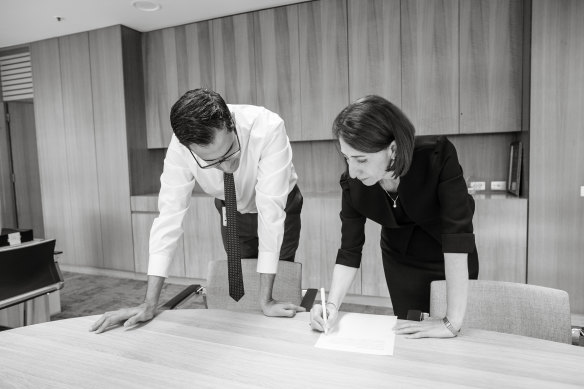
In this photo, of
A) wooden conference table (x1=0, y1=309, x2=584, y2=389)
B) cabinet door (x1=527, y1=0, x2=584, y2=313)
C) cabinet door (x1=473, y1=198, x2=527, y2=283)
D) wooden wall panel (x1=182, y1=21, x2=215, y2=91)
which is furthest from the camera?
wooden wall panel (x1=182, y1=21, x2=215, y2=91)

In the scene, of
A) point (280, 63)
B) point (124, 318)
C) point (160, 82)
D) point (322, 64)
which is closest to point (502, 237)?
point (322, 64)

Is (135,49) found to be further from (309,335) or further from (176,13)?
(309,335)

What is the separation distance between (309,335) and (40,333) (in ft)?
2.91

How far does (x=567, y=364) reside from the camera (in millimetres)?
1013

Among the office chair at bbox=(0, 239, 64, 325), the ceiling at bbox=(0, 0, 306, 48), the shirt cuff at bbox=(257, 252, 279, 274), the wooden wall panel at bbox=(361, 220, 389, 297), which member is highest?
the ceiling at bbox=(0, 0, 306, 48)

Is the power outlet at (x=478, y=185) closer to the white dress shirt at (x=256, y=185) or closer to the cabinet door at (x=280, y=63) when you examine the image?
the cabinet door at (x=280, y=63)

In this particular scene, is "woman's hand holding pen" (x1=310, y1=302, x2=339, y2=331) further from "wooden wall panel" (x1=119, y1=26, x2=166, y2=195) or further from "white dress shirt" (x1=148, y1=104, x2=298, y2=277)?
"wooden wall panel" (x1=119, y1=26, x2=166, y2=195)

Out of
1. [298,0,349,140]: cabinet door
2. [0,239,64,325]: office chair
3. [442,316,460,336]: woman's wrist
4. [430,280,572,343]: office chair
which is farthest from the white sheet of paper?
[298,0,349,140]: cabinet door

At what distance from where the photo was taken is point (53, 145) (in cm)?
471

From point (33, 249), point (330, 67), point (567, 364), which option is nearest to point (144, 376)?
point (567, 364)

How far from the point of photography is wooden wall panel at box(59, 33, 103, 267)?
4.45 metres

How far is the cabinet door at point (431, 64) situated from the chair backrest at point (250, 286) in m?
2.32

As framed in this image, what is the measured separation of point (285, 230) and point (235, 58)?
2559 mm

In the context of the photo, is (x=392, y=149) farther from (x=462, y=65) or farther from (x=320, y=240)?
(x=462, y=65)
